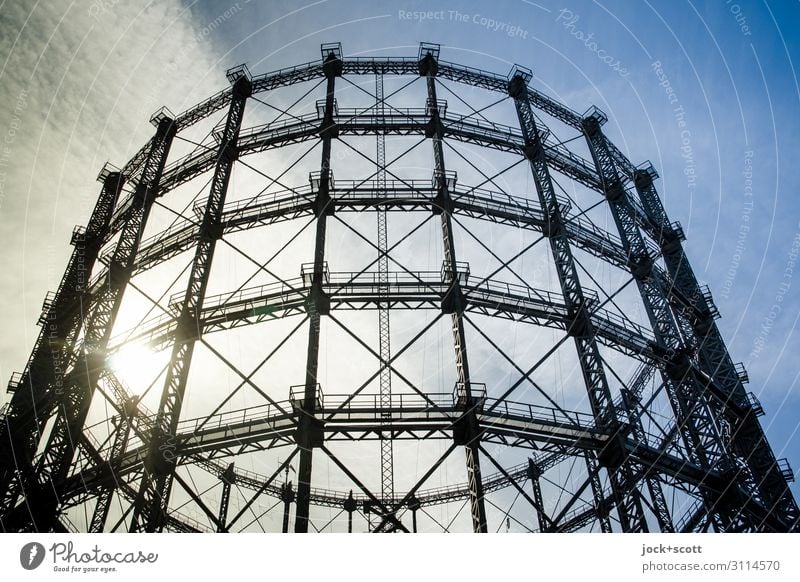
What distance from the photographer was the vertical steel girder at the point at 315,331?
31.7ft

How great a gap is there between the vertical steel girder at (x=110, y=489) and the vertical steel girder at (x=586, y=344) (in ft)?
37.6

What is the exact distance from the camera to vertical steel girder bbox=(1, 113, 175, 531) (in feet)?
42.7

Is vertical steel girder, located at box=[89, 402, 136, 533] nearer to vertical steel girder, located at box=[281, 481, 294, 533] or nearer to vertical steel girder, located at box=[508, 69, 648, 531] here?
vertical steel girder, located at box=[281, 481, 294, 533]

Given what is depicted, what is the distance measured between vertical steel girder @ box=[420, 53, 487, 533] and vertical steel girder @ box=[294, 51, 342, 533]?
9.86 ft

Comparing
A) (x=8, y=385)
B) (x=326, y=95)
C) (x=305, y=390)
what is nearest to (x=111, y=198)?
(x=8, y=385)

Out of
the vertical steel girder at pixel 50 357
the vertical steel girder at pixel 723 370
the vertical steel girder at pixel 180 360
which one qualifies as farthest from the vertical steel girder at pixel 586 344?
the vertical steel girder at pixel 50 357

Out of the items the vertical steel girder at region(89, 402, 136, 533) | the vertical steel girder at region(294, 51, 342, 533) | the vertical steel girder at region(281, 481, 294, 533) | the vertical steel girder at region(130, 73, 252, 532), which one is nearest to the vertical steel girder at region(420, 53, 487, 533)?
the vertical steel girder at region(294, 51, 342, 533)

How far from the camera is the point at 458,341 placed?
39.6 ft

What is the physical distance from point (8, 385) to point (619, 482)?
1772 cm

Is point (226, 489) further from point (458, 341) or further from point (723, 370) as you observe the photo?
point (723, 370)

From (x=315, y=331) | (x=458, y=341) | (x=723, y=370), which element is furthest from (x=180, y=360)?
(x=723, y=370)

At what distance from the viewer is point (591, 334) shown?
513 inches

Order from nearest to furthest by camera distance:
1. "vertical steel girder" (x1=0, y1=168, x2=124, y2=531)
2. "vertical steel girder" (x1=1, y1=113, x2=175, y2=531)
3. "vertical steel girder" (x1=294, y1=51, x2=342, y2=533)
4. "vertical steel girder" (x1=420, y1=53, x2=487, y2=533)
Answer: "vertical steel girder" (x1=294, y1=51, x2=342, y2=533) < "vertical steel girder" (x1=420, y1=53, x2=487, y2=533) < "vertical steel girder" (x1=1, y1=113, x2=175, y2=531) < "vertical steel girder" (x1=0, y1=168, x2=124, y2=531)
